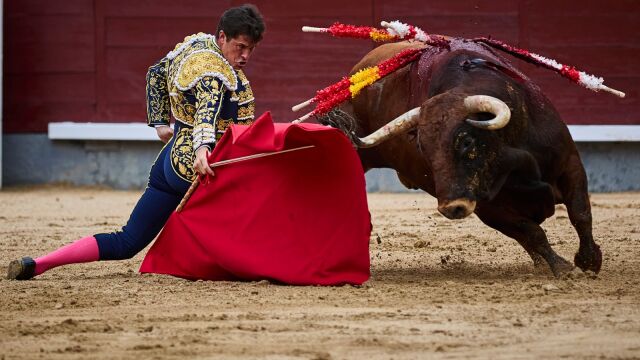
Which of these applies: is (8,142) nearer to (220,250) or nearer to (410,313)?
(220,250)

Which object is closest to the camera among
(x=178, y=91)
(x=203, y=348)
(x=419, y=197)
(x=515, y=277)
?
(x=203, y=348)


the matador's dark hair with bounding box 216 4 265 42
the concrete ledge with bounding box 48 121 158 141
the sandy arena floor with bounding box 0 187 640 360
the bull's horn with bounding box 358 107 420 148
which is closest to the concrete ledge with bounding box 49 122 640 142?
the concrete ledge with bounding box 48 121 158 141

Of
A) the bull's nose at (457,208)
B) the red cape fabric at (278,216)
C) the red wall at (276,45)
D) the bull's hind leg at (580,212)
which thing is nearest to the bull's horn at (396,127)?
the red cape fabric at (278,216)

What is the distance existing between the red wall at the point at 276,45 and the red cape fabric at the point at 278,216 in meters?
4.62

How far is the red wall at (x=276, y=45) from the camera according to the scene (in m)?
8.70

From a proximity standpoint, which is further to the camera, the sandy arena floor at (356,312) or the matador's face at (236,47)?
the matador's face at (236,47)

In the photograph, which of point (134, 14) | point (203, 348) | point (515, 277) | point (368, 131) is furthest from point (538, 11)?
point (203, 348)

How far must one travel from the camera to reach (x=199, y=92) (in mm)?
3945

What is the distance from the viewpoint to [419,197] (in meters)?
8.20

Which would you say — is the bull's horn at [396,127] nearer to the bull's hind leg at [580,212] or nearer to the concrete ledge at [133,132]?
the bull's hind leg at [580,212]

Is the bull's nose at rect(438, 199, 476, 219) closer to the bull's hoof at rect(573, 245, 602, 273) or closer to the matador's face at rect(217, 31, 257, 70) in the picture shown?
the bull's hoof at rect(573, 245, 602, 273)

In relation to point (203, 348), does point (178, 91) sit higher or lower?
higher

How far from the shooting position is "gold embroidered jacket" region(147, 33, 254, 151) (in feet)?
12.9

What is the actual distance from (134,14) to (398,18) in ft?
6.41
